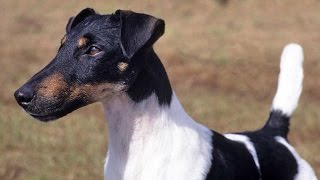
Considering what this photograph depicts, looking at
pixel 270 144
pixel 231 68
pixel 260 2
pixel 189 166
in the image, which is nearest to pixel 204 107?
pixel 231 68

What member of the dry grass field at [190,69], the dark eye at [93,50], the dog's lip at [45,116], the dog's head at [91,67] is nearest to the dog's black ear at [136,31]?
the dog's head at [91,67]

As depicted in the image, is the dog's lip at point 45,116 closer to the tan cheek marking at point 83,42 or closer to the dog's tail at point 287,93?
the tan cheek marking at point 83,42

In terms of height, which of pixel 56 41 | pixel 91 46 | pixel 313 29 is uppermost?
pixel 91 46

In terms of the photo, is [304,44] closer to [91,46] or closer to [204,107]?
[204,107]

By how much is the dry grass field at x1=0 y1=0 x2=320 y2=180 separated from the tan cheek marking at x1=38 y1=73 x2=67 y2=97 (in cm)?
392

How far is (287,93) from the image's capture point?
5.71 m

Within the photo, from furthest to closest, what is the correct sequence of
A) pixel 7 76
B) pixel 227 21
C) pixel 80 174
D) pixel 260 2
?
pixel 260 2
pixel 227 21
pixel 7 76
pixel 80 174

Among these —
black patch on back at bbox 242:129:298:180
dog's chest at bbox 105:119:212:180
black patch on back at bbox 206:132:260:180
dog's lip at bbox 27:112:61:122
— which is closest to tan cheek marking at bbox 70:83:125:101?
dog's lip at bbox 27:112:61:122

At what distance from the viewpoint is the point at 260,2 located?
18.1 metres

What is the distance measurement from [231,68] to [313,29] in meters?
3.41

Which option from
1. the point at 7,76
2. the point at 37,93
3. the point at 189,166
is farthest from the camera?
the point at 7,76

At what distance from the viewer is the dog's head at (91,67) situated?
4.20 meters

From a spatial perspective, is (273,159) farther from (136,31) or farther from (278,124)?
(136,31)

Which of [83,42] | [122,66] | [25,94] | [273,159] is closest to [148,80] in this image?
[122,66]
